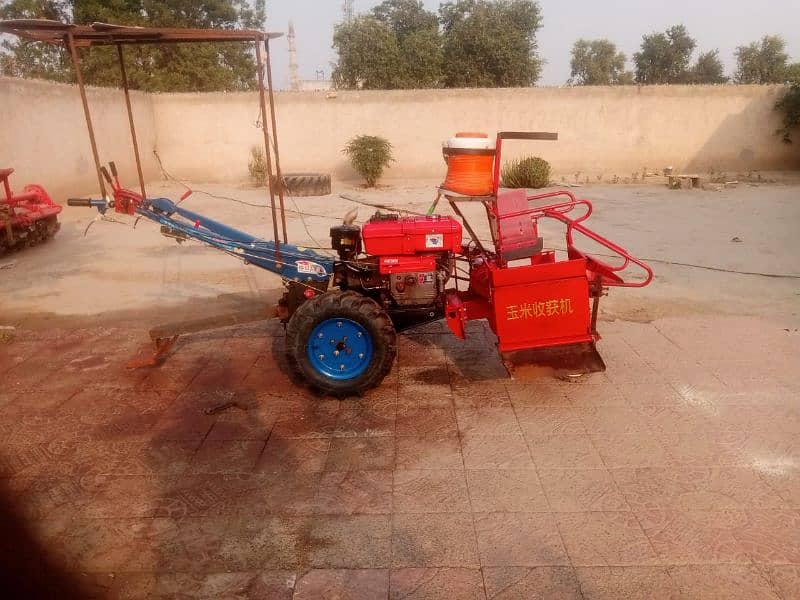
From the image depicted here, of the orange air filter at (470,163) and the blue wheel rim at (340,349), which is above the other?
the orange air filter at (470,163)

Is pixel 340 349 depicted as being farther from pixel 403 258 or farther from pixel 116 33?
pixel 116 33

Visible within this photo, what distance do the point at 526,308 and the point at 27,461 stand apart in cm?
336

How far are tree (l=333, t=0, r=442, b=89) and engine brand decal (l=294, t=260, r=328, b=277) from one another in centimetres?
2605

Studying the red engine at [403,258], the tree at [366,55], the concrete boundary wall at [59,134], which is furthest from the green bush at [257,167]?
Answer: the red engine at [403,258]

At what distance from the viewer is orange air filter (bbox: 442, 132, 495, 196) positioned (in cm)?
416

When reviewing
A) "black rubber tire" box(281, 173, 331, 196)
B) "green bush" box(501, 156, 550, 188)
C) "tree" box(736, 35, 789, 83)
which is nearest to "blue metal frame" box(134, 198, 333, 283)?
"black rubber tire" box(281, 173, 331, 196)

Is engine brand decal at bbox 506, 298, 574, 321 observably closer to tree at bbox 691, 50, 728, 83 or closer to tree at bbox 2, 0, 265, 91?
tree at bbox 2, 0, 265, 91

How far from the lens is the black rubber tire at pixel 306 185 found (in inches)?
589

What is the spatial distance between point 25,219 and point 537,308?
845 cm

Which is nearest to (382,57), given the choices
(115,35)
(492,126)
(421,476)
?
(492,126)

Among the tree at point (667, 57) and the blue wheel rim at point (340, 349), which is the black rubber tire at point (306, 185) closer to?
the blue wheel rim at point (340, 349)

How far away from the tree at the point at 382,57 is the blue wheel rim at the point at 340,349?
26469mm

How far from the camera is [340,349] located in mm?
4363

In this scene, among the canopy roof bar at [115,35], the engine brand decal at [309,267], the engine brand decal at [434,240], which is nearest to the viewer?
the canopy roof bar at [115,35]
